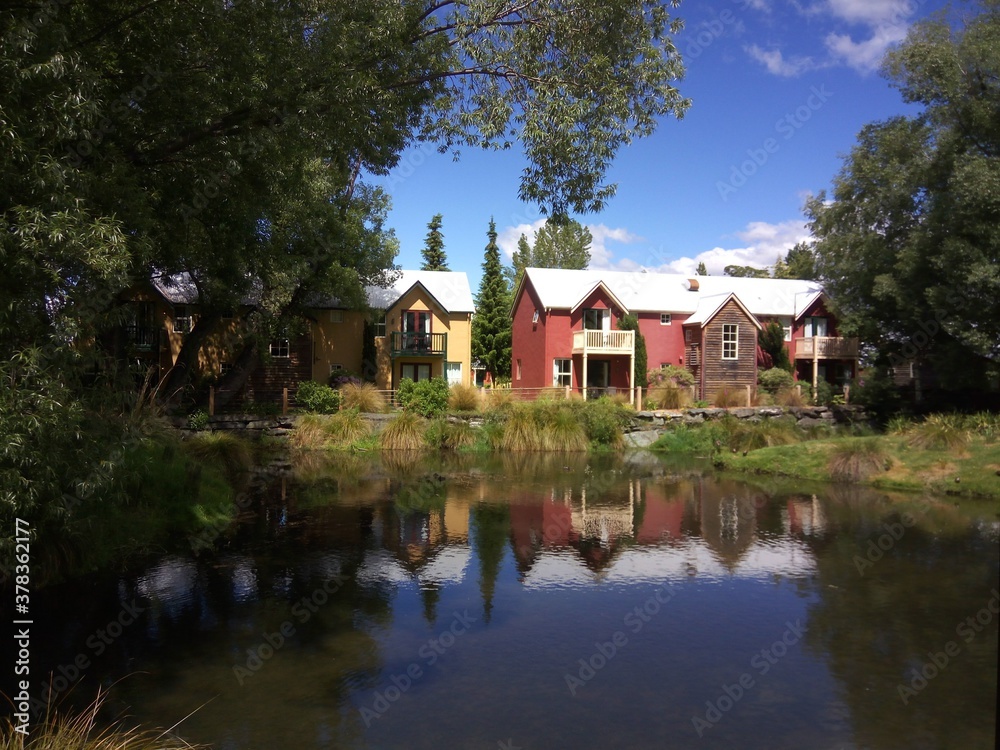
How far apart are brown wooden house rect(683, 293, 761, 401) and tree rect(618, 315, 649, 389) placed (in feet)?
10.4

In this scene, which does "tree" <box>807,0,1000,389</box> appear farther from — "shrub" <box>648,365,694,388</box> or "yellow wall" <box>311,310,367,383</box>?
"yellow wall" <box>311,310,367,383</box>

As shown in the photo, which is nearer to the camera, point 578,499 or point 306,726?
point 306,726

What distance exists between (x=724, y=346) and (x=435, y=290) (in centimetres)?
1574

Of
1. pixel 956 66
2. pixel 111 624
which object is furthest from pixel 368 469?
pixel 956 66

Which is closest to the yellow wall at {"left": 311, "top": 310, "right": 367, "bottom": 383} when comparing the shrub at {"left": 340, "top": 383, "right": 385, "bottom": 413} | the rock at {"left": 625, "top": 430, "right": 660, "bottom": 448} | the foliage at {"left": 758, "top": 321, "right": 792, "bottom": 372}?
the shrub at {"left": 340, "top": 383, "right": 385, "bottom": 413}

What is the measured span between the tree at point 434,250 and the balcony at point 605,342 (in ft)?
69.2

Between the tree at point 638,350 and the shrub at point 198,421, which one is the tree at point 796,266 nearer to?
the tree at point 638,350

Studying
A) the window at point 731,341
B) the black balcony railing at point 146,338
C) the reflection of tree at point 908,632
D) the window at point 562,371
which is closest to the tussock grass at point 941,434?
the reflection of tree at point 908,632

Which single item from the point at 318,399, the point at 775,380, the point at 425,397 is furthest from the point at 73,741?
the point at 775,380

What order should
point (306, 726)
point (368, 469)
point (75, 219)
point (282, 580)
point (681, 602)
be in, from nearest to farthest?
point (75, 219) → point (306, 726) → point (681, 602) → point (282, 580) → point (368, 469)

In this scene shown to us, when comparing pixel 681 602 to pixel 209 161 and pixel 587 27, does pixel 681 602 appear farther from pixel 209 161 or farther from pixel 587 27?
pixel 209 161

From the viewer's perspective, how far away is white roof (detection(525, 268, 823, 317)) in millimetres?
39125

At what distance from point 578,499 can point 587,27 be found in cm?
1109

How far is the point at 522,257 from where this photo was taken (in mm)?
58656
